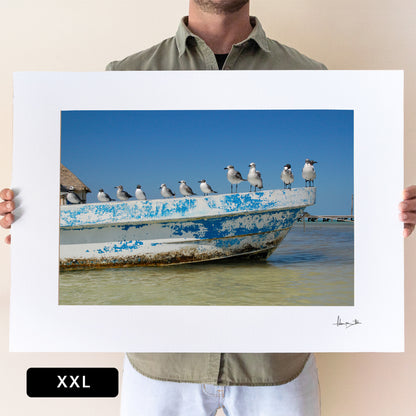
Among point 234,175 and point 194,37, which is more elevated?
point 194,37

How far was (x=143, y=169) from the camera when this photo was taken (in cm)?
87

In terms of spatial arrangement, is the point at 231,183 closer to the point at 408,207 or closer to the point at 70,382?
the point at 408,207

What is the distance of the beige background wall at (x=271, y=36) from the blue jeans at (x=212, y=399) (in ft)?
0.98

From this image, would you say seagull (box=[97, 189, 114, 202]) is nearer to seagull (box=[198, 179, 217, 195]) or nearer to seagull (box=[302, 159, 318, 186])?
seagull (box=[198, 179, 217, 195])

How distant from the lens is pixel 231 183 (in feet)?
2.82

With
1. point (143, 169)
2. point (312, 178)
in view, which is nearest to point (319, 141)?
point (312, 178)

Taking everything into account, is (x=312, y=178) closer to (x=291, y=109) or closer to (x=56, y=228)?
(x=291, y=109)

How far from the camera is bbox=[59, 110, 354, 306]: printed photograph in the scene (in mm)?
855

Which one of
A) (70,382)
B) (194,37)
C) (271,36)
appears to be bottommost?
(70,382)

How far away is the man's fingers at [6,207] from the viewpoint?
0.82m

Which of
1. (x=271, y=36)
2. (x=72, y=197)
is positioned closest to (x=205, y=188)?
(x=72, y=197)

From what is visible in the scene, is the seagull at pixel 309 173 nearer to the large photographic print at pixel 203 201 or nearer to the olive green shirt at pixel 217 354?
the large photographic print at pixel 203 201

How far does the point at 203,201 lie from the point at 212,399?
0.43 m

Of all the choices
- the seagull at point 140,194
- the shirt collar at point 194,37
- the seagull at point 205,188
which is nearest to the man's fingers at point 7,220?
the seagull at point 140,194
